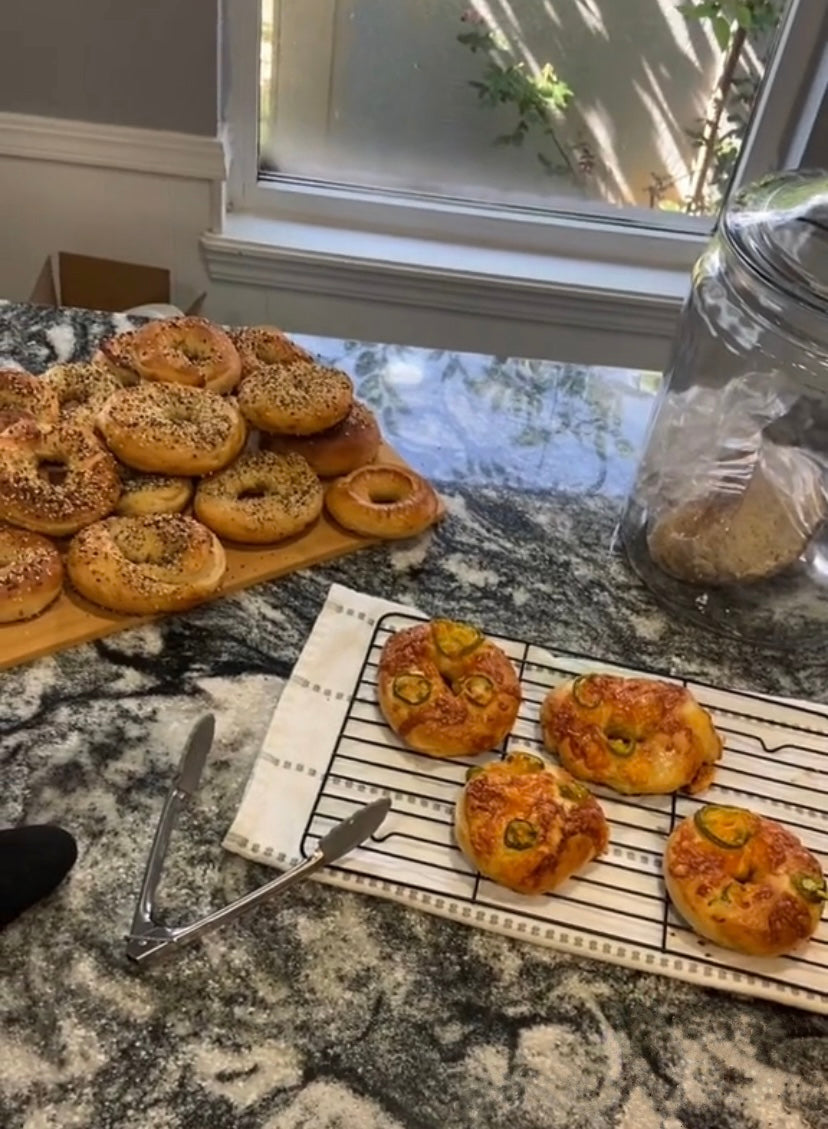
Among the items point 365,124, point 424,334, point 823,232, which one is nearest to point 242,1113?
point 823,232

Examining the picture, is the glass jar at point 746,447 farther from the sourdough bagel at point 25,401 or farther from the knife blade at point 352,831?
the sourdough bagel at point 25,401

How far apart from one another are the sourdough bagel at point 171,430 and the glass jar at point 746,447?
390 mm

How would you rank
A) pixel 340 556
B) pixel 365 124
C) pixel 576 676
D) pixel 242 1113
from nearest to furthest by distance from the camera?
pixel 242 1113 → pixel 576 676 → pixel 340 556 → pixel 365 124

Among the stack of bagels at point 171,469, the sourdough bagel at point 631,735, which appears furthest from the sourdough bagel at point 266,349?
the sourdough bagel at point 631,735

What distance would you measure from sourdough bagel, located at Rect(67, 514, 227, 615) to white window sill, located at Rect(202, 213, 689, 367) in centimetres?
75

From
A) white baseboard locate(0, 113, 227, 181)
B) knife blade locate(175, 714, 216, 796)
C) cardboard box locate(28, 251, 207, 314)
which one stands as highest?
white baseboard locate(0, 113, 227, 181)

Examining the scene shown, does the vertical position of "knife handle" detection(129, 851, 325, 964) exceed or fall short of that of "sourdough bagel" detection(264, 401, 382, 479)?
it falls short

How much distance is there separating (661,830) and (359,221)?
115 cm

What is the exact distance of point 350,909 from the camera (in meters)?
0.73

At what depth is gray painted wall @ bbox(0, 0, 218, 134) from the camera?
1.37m

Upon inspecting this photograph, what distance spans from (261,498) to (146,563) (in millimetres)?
128

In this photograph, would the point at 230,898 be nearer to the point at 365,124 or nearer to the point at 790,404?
the point at 790,404

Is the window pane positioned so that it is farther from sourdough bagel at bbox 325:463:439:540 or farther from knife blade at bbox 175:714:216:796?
knife blade at bbox 175:714:216:796

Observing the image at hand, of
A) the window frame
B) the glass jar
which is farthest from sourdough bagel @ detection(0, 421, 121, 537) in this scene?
the window frame
